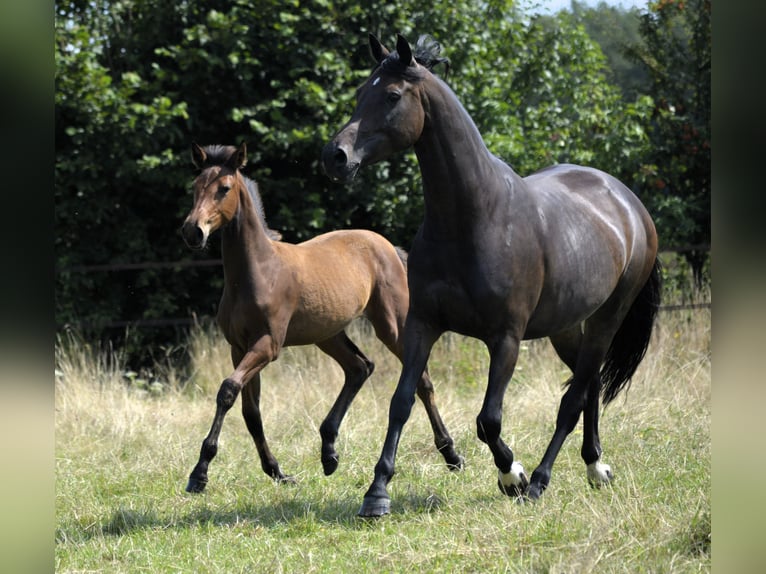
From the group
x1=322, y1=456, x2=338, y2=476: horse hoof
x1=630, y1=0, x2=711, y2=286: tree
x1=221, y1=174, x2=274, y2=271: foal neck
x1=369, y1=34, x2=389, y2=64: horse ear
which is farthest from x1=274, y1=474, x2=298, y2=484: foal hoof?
x1=630, y1=0, x2=711, y2=286: tree

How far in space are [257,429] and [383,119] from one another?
2428mm

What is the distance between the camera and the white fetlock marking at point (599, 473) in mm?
5469

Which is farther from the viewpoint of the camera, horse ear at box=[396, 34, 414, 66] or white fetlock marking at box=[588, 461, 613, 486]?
white fetlock marking at box=[588, 461, 613, 486]

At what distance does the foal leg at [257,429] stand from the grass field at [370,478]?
11 centimetres

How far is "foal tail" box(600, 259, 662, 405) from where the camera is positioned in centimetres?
600

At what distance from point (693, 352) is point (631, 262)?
3754 mm

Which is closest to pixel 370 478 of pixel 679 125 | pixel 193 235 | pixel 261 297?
pixel 261 297

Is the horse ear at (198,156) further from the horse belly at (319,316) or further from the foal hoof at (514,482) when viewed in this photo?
the foal hoof at (514,482)

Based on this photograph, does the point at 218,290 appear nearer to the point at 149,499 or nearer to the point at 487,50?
the point at 487,50

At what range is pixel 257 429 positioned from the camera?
234 inches

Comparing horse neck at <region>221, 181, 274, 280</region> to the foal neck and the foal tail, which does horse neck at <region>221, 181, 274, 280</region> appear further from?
the foal tail

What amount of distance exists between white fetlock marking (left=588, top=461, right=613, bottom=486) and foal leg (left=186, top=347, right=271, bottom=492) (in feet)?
7.07

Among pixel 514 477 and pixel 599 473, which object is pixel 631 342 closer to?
pixel 599 473

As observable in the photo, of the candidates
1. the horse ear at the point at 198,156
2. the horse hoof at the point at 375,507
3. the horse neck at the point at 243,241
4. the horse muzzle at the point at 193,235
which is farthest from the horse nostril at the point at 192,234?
the horse hoof at the point at 375,507
